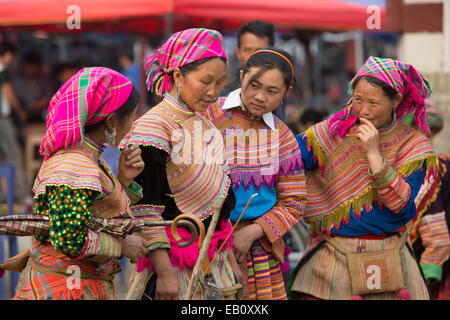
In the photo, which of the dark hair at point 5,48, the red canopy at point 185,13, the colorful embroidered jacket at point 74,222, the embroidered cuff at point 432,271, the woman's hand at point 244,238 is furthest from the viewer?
the dark hair at point 5,48

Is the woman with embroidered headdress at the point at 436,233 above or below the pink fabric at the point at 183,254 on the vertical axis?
below

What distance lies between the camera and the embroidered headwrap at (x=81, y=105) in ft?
9.00

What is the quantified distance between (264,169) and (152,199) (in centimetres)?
71

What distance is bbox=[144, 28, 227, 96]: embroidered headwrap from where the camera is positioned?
121 inches

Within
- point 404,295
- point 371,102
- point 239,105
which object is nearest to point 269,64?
point 239,105

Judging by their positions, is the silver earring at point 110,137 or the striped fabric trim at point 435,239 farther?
the striped fabric trim at point 435,239

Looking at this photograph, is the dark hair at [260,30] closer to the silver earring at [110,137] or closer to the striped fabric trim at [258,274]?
the striped fabric trim at [258,274]

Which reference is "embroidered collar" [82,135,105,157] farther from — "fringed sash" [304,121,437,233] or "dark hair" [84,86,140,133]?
"fringed sash" [304,121,437,233]

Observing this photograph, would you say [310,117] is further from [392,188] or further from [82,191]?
[82,191]

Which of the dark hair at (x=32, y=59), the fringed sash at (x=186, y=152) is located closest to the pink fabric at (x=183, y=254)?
the fringed sash at (x=186, y=152)

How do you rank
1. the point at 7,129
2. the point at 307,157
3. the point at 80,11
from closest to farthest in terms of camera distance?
the point at 307,157
the point at 80,11
the point at 7,129

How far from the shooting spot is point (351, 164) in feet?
12.4
